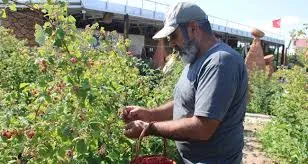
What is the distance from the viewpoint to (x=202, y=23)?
91.8 inches

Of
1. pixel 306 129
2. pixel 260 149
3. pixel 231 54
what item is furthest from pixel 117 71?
pixel 260 149

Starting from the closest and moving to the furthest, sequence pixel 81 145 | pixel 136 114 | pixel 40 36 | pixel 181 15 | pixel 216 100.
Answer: pixel 216 100, pixel 181 15, pixel 81 145, pixel 40 36, pixel 136 114

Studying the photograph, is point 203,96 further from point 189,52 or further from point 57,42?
point 57,42

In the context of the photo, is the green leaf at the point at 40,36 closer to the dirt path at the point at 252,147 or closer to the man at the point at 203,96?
the man at the point at 203,96

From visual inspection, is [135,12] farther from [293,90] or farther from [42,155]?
[42,155]

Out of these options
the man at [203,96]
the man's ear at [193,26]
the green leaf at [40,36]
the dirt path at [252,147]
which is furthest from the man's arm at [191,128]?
the dirt path at [252,147]

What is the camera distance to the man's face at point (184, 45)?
2316 mm

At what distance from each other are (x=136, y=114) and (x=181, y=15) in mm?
680

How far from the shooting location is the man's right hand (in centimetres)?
270

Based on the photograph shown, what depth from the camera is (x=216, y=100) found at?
212cm

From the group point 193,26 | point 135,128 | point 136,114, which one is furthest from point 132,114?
point 193,26

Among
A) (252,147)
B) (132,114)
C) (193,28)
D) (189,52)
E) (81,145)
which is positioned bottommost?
(252,147)

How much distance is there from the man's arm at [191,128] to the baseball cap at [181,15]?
0.43 meters

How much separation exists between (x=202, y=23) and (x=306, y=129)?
361 cm
